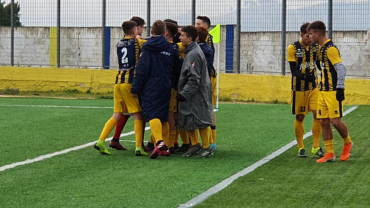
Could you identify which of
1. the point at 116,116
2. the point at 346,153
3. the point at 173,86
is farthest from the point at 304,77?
A: the point at 116,116

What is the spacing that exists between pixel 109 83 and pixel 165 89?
13523mm

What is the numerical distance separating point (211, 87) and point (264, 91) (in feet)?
36.8

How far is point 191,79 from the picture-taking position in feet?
37.1

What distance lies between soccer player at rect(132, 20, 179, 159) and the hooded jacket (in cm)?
23

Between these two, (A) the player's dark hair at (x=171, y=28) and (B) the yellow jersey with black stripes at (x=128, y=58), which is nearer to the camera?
(B) the yellow jersey with black stripes at (x=128, y=58)

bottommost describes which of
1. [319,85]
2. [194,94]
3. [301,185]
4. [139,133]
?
[301,185]

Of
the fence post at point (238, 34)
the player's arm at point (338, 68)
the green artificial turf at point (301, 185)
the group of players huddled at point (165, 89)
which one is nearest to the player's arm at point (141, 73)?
the group of players huddled at point (165, 89)

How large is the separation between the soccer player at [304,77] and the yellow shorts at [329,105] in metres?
0.59

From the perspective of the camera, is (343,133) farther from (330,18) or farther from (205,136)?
(330,18)

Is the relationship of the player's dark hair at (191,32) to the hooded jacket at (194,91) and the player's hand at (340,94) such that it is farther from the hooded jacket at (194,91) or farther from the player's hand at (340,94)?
the player's hand at (340,94)

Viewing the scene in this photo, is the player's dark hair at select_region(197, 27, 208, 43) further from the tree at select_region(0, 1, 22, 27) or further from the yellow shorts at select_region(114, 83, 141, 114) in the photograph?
the tree at select_region(0, 1, 22, 27)

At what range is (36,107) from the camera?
19422 mm

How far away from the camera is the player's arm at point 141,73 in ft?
37.0

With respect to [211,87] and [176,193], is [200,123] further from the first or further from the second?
[176,193]
